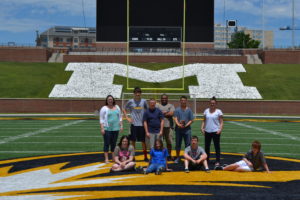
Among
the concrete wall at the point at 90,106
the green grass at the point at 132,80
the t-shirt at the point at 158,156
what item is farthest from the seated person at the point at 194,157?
the green grass at the point at 132,80

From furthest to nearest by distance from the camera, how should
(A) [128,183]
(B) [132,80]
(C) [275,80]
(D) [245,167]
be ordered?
(C) [275,80] < (B) [132,80] < (D) [245,167] < (A) [128,183]

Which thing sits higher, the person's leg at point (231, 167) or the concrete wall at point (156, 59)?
the concrete wall at point (156, 59)

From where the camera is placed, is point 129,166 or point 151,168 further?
point 129,166

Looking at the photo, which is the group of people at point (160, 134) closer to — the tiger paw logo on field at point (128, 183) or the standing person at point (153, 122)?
the standing person at point (153, 122)

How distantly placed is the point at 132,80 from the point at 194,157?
28849 mm

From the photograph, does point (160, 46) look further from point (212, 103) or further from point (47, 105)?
point (212, 103)

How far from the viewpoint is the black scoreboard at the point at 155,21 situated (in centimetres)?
4500

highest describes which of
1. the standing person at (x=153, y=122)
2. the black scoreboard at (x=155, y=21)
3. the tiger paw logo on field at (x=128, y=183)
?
the black scoreboard at (x=155, y=21)

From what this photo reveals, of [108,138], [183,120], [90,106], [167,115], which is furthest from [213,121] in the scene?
[90,106]

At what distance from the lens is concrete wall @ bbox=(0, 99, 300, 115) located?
3219cm

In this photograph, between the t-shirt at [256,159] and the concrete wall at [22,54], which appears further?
the concrete wall at [22,54]

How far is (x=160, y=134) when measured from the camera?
9.82 meters

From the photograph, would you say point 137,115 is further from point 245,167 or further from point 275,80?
point 275,80

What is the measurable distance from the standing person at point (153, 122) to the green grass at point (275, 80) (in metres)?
25.4
